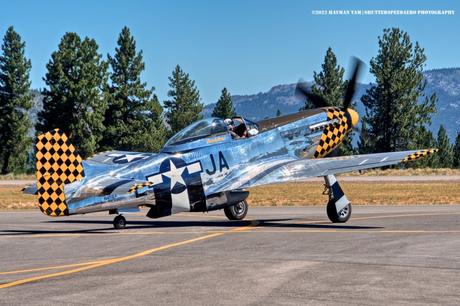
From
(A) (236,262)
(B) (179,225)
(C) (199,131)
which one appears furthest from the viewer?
(B) (179,225)

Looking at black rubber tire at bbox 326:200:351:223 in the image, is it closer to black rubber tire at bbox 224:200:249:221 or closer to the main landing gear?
the main landing gear

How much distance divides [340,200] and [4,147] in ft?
238

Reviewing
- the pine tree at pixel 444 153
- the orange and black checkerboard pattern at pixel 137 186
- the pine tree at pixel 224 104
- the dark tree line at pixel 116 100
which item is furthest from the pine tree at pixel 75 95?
the pine tree at pixel 444 153

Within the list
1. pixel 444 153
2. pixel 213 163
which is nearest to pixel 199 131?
pixel 213 163

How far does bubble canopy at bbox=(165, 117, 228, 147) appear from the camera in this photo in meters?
19.3

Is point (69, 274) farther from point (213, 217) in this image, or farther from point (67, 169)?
point (213, 217)

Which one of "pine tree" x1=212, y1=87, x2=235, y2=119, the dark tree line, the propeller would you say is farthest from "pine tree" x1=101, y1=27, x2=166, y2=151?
the propeller

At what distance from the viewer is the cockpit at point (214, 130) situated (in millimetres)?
19312

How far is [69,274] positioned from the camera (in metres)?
11.6

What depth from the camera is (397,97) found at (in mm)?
83125

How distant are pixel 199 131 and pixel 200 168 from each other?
3.86 feet

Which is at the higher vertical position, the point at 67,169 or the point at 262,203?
the point at 67,169

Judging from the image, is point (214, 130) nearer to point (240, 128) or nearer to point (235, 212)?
point (240, 128)

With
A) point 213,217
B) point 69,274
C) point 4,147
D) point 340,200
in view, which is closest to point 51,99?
point 4,147
